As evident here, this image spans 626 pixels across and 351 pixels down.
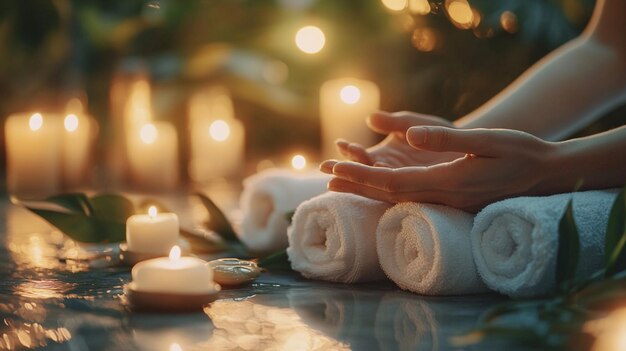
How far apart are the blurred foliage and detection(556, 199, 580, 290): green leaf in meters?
1.27

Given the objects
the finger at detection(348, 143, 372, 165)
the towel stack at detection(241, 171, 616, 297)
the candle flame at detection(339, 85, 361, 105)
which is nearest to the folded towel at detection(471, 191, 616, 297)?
the towel stack at detection(241, 171, 616, 297)

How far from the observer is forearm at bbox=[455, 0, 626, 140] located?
120 cm

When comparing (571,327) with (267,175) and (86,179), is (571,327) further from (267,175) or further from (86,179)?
(86,179)

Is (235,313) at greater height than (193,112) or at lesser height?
lesser

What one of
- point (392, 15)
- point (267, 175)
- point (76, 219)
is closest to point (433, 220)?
point (267, 175)

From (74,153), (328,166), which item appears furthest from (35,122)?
(328,166)

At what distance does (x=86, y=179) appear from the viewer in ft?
7.20

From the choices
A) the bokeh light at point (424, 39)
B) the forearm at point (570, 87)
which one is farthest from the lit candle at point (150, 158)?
the forearm at point (570, 87)

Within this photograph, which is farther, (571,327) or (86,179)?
(86,179)

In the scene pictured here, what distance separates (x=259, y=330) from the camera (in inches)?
29.4

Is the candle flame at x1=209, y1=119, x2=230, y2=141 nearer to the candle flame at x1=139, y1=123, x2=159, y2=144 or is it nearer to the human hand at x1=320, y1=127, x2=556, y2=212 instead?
the candle flame at x1=139, y1=123, x2=159, y2=144

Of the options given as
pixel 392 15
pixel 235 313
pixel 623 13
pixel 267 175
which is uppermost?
pixel 392 15

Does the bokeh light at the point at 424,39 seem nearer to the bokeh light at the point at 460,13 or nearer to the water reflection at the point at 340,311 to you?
the bokeh light at the point at 460,13

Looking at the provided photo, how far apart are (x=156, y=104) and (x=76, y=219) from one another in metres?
1.57
